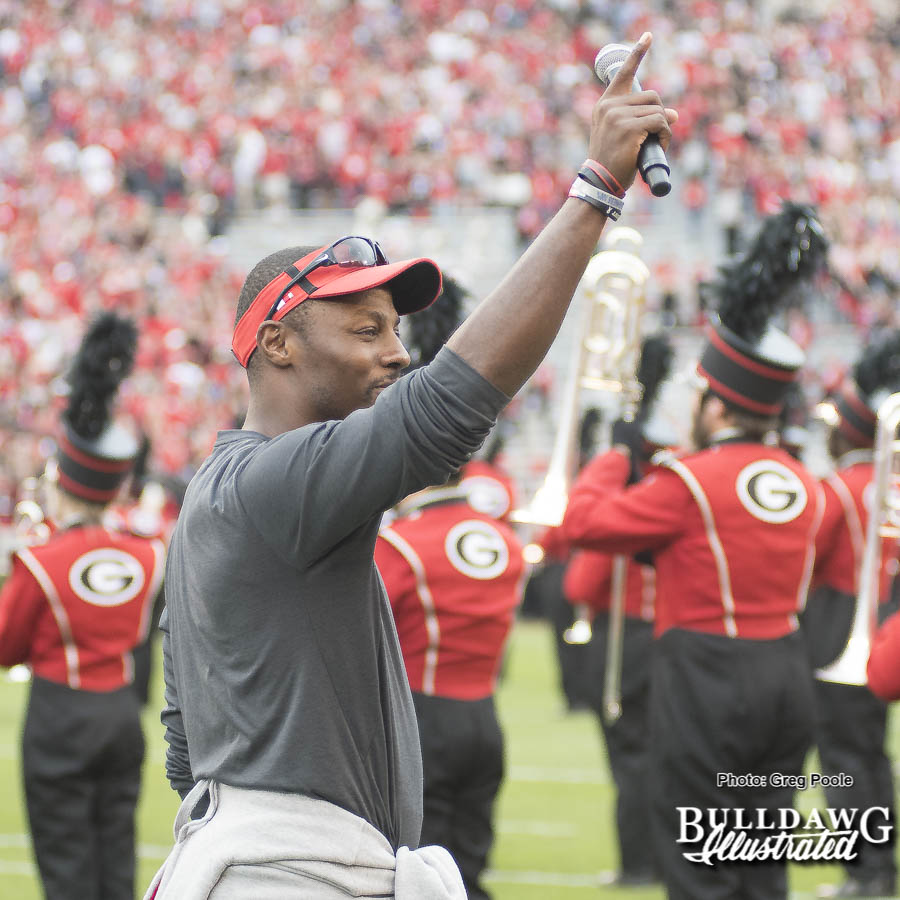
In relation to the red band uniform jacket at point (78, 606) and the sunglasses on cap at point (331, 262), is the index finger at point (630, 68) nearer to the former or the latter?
the sunglasses on cap at point (331, 262)

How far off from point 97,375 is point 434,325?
125cm

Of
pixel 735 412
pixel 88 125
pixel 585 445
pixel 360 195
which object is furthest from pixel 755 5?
pixel 735 412

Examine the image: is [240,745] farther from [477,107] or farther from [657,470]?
[477,107]

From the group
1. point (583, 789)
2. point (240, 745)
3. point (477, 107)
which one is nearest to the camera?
point (240, 745)

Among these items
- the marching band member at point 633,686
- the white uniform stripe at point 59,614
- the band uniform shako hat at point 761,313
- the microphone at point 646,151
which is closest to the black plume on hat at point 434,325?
the band uniform shako hat at point 761,313

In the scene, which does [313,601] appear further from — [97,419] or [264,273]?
[97,419]

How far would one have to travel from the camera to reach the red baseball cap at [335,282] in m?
2.36

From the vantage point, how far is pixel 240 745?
2.27 m

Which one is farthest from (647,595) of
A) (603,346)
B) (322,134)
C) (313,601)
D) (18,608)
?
(322,134)

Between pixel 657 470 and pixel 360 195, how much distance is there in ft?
59.7

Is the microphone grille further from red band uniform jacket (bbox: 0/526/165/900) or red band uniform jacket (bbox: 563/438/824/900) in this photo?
red band uniform jacket (bbox: 0/526/165/900)

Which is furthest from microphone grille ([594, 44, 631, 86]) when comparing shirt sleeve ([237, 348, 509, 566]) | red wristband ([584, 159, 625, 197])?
shirt sleeve ([237, 348, 509, 566])

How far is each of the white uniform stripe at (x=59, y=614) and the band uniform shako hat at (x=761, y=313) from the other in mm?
2252

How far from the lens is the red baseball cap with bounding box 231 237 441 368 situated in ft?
7.75
